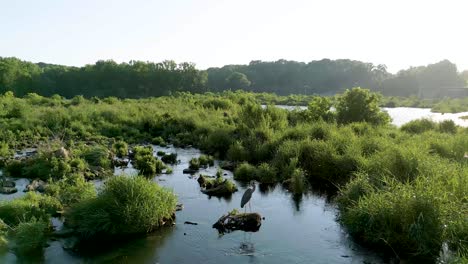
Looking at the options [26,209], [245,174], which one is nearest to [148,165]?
[245,174]

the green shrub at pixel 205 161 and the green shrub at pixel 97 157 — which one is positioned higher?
the green shrub at pixel 97 157

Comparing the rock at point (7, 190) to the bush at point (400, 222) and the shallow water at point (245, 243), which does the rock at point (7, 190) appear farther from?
the bush at point (400, 222)

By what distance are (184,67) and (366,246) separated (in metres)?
87.6

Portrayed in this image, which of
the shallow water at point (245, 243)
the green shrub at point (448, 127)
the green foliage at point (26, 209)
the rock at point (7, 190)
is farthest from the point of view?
the green shrub at point (448, 127)

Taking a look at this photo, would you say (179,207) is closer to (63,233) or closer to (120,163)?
(63,233)

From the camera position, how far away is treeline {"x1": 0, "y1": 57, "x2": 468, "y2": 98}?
90688mm

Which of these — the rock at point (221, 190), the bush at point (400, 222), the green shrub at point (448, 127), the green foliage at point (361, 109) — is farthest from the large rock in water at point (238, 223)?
the green shrub at point (448, 127)

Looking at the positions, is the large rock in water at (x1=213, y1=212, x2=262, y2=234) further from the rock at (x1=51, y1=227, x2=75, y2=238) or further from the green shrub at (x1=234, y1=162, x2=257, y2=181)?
the green shrub at (x1=234, y1=162, x2=257, y2=181)

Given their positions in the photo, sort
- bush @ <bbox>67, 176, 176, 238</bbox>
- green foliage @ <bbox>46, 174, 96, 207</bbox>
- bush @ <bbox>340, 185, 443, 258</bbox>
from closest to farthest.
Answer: bush @ <bbox>340, 185, 443, 258</bbox> < bush @ <bbox>67, 176, 176, 238</bbox> < green foliage @ <bbox>46, 174, 96, 207</bbox>

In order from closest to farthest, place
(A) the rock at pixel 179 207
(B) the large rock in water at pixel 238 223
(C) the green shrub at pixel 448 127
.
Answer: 1. (B) the large rock in water at pixel 238 223
2. (A) the rock at pixel 179 207
3. (C) the green shrub at pixel 448 127

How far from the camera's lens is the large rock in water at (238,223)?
13.9 metres

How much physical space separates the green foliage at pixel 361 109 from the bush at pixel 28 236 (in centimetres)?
2453

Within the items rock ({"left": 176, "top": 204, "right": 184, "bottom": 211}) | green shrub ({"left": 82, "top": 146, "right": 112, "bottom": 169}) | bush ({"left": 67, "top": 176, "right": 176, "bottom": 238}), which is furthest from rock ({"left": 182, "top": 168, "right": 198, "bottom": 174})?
bush ({"left": 67, "top": 176, "right": 176, "bottom": 238})

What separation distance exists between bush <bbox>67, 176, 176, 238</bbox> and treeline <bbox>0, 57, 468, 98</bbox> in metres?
68.9
